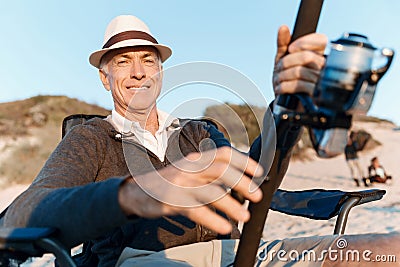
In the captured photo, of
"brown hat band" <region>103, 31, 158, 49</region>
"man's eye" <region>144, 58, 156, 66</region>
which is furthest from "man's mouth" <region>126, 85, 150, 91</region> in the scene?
"brown hat band" <region>103, 31, 158, 49</region>

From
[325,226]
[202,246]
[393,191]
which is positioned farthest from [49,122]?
[202,246]

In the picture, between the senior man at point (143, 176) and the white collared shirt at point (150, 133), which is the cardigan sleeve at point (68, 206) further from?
the white collared shirt at point (150, 133)

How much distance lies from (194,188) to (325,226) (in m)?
6.68

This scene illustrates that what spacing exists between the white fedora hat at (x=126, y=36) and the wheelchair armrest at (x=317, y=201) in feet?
3.15

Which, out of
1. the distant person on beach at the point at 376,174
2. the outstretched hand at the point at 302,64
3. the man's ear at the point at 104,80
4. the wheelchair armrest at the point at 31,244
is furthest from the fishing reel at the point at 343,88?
the distant person on beach at the point at 376,174

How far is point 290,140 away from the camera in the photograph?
123cm

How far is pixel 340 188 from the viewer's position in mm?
13125

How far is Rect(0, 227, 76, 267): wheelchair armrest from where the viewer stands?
47.6 inches

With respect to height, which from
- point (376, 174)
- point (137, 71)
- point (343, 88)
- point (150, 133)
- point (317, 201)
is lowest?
point (376, 174)

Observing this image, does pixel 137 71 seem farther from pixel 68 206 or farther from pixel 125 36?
pixel 68 206

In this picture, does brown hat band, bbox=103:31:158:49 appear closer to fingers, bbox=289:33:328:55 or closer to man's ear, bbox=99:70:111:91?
man's ear, bbox=99:70:111:91

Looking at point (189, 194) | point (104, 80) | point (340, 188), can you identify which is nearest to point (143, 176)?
point (189, 194)

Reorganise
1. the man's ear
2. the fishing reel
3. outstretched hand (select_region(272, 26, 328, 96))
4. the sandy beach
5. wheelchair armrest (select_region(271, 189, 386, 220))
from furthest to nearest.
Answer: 1. the sandy beach
2. the man's ear
3. wheelchair armrest (select_region(271, 189, 386, 220))
4. outstretched hand (select_region(272, 26, 328, 96))
5. the fishing reel

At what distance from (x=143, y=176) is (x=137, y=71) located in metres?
1.43
